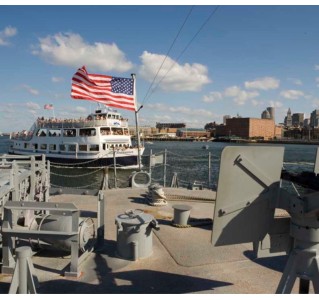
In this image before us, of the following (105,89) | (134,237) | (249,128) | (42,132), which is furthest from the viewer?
(249,128)

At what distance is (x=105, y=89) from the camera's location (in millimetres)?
16812

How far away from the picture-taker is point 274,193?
2758 mm

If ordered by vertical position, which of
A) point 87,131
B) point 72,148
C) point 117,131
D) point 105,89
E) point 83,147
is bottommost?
point 72,148

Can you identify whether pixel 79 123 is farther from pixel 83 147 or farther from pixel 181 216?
pixel 181 216

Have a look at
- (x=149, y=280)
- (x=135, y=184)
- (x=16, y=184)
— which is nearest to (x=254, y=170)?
(x=149, y=280)

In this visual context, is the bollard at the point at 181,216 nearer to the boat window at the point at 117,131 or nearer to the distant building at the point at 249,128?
the boat window at the point at 117,131

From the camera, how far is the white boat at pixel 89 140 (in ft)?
127

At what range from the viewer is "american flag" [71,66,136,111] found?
16719 millimetres

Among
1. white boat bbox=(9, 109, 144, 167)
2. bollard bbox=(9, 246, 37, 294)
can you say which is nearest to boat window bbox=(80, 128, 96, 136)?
white boat bbox=(9, 109, 144, 167)

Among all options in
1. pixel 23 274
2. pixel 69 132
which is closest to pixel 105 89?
pixel 23 274

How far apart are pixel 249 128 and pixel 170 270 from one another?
161 meters

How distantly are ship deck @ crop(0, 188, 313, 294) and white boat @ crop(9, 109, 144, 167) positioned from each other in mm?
31600

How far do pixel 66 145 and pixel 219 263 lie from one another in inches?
1517

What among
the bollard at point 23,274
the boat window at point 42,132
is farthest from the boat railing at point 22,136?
the bollard at point 23,274
